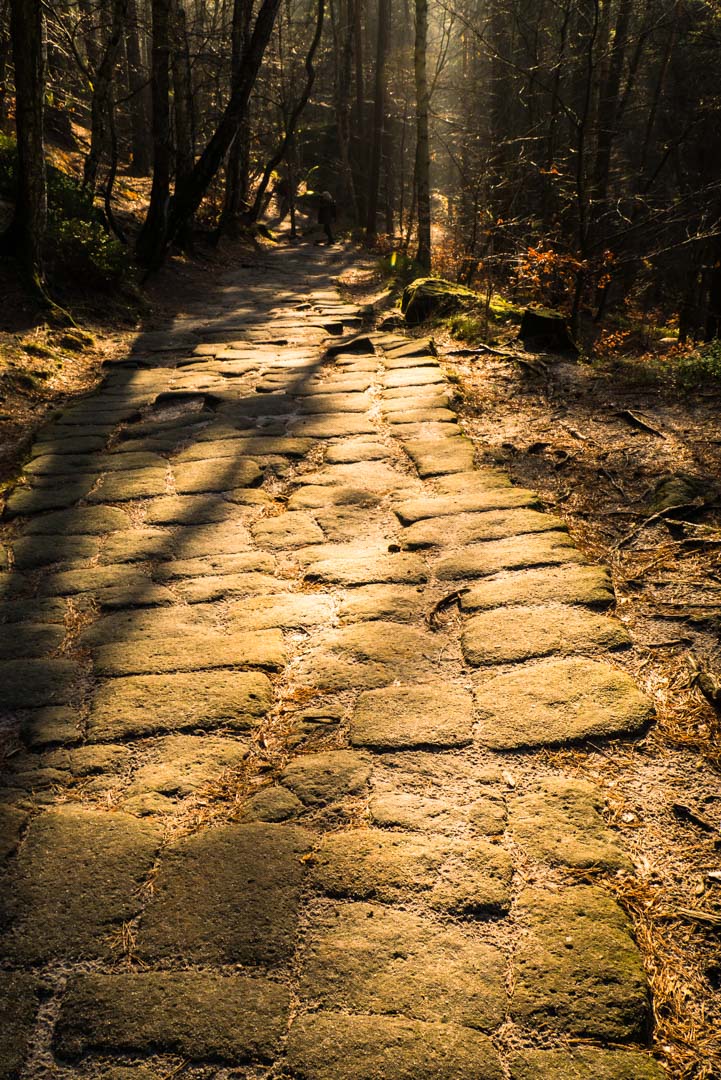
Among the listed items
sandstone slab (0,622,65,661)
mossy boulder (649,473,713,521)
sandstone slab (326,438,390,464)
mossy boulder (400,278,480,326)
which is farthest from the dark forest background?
sandstone slab (0,622,65,661)

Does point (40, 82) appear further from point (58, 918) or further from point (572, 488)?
point (58, 918)

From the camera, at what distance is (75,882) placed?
1836 mm

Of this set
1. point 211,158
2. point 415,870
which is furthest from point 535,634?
point 211,158

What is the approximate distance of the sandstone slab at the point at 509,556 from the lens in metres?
3.19

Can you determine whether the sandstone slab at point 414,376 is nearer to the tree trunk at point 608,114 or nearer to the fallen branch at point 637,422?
the fallen branch at point 637,422

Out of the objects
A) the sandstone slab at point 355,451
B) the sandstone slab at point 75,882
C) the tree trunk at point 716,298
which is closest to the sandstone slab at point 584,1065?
the sandstone slab at point 75,882

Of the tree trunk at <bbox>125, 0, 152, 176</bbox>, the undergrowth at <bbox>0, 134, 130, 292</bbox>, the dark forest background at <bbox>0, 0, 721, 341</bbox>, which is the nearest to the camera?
the undergrowth at <bbox>0, 134, 130, 292</bbox>

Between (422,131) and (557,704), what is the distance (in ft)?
49.4

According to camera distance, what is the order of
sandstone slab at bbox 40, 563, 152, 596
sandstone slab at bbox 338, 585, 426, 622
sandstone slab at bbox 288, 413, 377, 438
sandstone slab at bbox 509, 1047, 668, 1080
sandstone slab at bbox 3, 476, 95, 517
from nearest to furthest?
sandstone slab at bbox 509, 1047, 668, 1080
sandstone slab at bbox 338, 585, 426, 622
sandstone slab at bbox 40, 563, 152, 596
sandstone slab at bbox 3, 476, 95, 517
sandstone slab at bbox 288, 413, 377, 438

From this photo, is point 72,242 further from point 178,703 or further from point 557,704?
point 557,704

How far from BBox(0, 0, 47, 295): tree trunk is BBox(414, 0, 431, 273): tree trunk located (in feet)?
26.3

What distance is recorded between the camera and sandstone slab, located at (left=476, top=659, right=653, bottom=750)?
7.30ft

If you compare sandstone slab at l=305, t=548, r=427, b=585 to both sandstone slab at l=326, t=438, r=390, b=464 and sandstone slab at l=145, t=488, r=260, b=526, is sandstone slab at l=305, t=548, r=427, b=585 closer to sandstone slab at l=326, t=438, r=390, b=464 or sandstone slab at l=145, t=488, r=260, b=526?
sandstone slab at l=145, t=488, r=260, b=526

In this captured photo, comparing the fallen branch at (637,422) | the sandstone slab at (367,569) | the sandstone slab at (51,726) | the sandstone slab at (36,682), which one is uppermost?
the fallen branch at (637,422)
